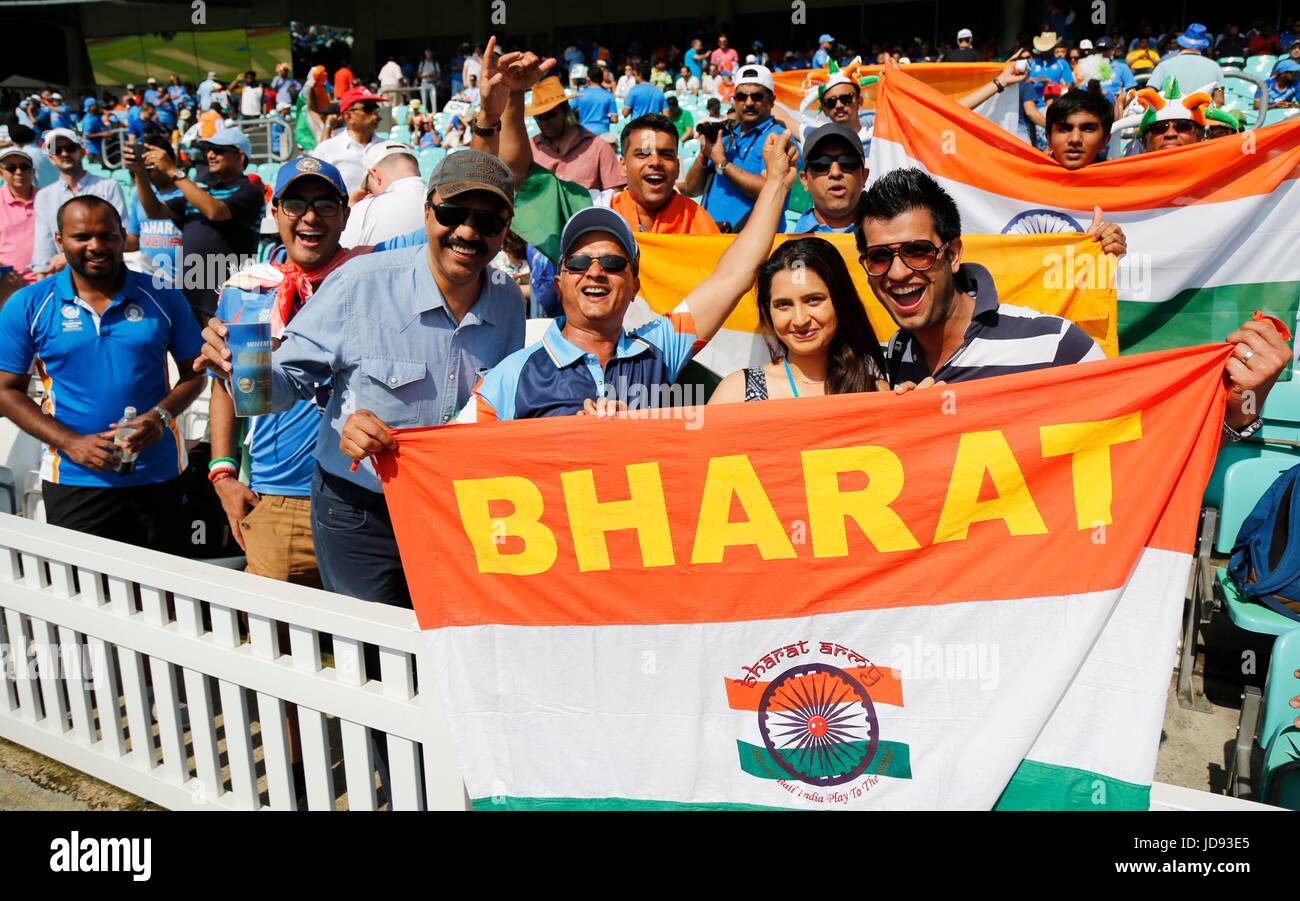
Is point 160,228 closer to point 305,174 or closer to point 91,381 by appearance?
point 91,381

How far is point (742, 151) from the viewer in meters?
5.89

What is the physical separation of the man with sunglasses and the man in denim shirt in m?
1.12

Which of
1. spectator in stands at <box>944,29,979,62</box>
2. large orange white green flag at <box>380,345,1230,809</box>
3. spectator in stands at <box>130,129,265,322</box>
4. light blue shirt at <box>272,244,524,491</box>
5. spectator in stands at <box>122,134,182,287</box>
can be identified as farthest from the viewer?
spectator in stands at <box>944,29,979,62</box>

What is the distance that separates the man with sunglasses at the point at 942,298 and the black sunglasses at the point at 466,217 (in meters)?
1.09

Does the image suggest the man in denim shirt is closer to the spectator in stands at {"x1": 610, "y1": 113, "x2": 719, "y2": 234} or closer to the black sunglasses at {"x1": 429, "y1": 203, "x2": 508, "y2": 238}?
the black sunglasses at {"x1": 429, "y1": 203, "x2": 508, "y2": 238}

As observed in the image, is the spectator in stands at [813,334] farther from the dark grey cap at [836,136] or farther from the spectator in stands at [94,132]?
the spectator in stands at [94,132]

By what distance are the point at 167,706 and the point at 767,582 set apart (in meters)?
2.24

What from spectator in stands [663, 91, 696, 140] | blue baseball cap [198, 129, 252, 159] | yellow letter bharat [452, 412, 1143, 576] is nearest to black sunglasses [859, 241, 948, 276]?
yellow letter bharat [452, 412, 1143, 576]

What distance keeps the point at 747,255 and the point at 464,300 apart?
0.92 m

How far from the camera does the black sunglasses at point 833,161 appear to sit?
4219mm

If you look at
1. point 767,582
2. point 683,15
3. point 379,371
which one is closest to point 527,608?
point 767,582

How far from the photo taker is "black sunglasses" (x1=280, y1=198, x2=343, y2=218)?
3674mm
